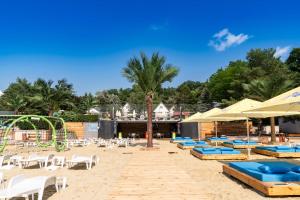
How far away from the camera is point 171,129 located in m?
46.3

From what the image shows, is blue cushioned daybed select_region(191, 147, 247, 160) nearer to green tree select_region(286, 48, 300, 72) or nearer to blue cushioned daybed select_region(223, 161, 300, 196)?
blue cushioned daybed select_region(223, 161, 300, 196)

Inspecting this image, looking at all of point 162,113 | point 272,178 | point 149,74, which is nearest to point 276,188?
point 272,178

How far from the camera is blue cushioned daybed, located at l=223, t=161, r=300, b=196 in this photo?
6676 mm

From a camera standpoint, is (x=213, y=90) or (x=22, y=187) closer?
(x=22, y=187)

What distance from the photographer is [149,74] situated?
22.4m

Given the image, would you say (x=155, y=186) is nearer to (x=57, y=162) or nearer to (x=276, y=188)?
(x=276, y=188)

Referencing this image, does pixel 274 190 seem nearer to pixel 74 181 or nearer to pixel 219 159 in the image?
pixel 74 181

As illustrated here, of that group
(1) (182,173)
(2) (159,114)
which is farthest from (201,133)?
(1) (182,173)

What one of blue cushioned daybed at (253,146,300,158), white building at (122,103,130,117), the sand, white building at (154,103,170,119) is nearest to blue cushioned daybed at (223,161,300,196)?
the sand

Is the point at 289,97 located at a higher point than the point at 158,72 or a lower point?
lower

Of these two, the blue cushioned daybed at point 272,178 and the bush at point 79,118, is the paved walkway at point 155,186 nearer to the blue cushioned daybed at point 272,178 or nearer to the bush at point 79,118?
the blue cushioned daybed at point 272,178

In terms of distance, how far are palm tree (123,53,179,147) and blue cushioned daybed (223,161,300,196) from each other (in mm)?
13928

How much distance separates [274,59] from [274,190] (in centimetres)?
4984

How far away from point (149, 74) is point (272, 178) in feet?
52.0
